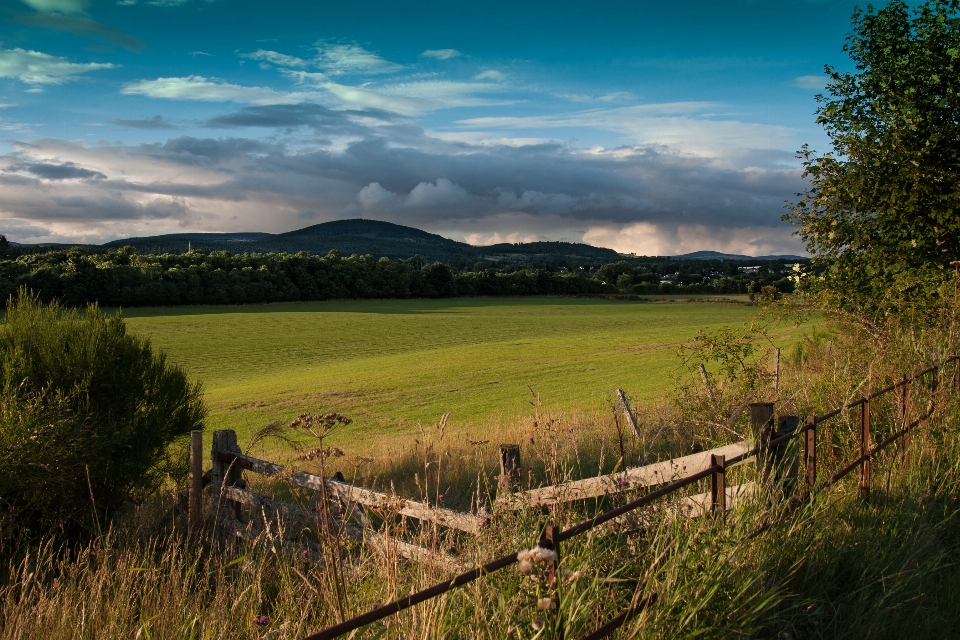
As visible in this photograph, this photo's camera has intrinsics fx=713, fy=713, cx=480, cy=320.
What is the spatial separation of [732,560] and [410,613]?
157 centimetres

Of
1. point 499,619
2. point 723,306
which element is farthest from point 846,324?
point 723,306

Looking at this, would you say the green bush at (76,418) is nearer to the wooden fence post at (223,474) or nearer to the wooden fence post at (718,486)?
the wooden fence post at (223,474)

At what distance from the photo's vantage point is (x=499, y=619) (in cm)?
298

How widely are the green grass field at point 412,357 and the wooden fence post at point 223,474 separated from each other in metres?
4.89

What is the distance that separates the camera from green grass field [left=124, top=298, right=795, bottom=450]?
82.8 ft

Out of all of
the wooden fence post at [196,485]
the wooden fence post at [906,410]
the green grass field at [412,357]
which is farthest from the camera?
the green grass field at [412,357]

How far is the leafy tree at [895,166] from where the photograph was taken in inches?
530

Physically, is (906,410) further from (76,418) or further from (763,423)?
(76,418)

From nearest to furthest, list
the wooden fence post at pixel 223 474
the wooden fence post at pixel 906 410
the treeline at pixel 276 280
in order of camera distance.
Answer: the wooden fence post at pixel 906 410
the wooden fence post at pixel 223 474
the treeline at pixel 276 280

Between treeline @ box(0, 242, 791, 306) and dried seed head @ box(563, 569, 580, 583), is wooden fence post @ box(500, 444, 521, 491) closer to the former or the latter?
dried seed head @ box(563, 569, 580, 583)

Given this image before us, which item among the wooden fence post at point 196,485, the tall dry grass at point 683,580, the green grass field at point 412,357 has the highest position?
the tall dry grass at point 683,580

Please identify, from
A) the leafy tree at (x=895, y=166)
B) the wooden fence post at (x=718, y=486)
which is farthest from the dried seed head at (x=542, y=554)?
the leafy tree at (x=895, y=166)

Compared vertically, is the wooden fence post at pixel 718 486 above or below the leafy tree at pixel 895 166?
below

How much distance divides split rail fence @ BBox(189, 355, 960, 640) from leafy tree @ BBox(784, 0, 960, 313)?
630 cm
